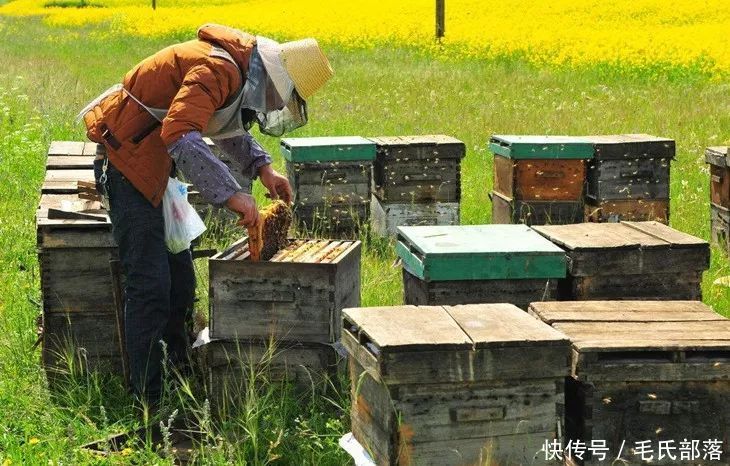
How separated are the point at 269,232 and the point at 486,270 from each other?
1.01 metres

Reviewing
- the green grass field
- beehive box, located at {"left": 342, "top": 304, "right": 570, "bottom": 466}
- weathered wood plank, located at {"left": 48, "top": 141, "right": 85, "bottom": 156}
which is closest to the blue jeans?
the green grass field

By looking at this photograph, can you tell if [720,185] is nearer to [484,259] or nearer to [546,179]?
[546,179]

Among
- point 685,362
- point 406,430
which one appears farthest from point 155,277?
point 685,362

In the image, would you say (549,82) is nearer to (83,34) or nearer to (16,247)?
(16,247)

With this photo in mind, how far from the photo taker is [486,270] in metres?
4.84

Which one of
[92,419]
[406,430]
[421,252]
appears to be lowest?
[92,419]

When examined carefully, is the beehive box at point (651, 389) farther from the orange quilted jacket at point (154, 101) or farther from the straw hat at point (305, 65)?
the orange quilted jacket at point (154, 101)

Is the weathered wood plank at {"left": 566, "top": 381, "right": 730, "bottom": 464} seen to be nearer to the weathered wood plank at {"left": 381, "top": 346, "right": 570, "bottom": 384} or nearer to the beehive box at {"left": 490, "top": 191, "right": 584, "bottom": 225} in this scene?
the weathered wood plank at {"left": 381, "top": 346, "right": 570, "bottom": 384}

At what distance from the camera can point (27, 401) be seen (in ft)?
17.1

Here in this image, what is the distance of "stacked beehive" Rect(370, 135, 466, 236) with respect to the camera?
808cm

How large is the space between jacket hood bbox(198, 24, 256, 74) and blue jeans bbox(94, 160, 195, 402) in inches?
29.2

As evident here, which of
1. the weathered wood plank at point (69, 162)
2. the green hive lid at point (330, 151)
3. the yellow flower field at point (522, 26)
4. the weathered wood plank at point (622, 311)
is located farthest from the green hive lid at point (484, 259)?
the yellow flower field at point (522, 26)

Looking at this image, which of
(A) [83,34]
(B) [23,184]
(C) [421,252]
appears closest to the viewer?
(C) [421,252]

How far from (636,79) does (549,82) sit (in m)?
Result: 1.62
